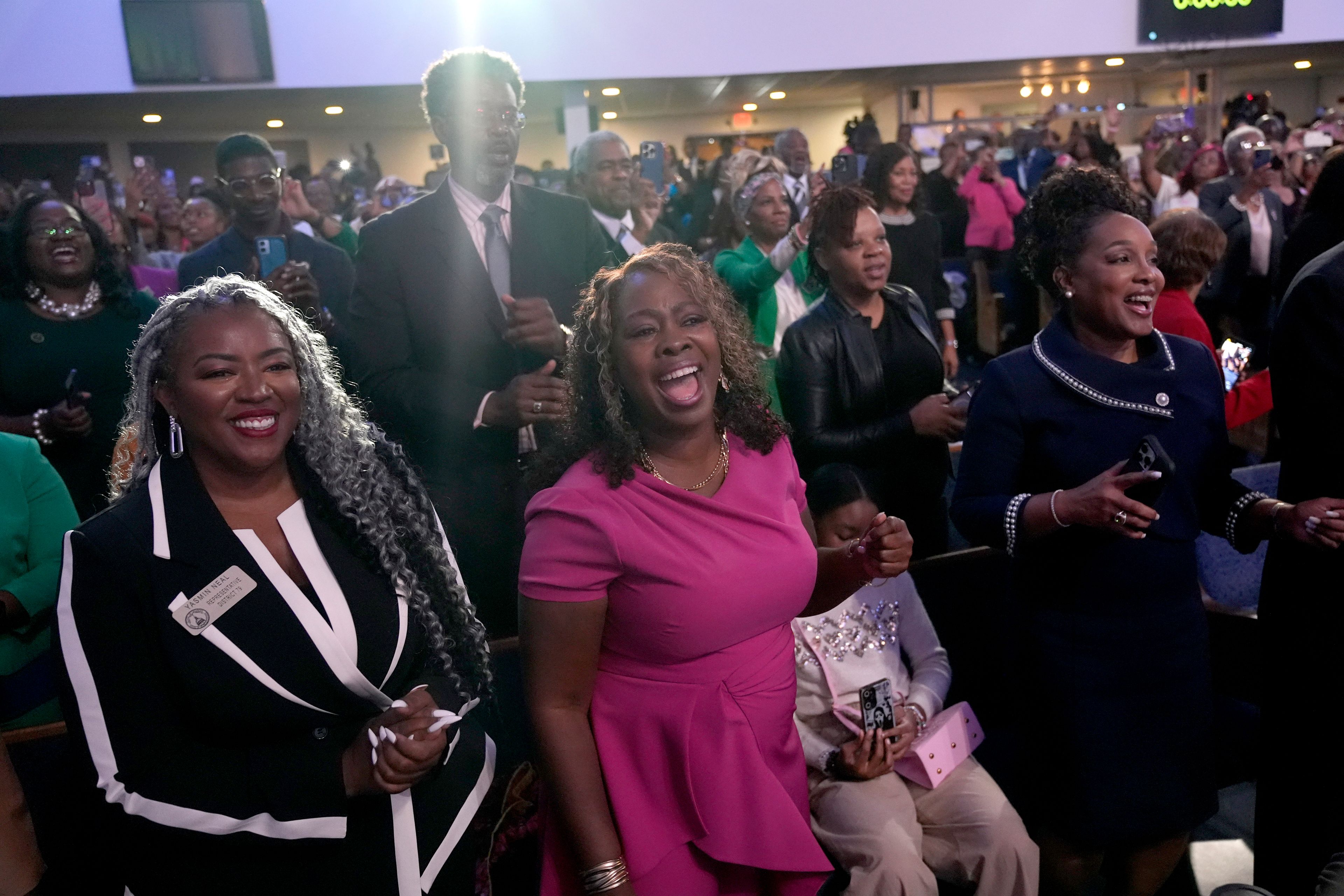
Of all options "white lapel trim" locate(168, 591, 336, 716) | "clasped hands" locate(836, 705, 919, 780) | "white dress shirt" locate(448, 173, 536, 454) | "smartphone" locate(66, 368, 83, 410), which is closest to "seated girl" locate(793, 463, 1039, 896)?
"clasped hands" locate(836, 705, 919, 780)

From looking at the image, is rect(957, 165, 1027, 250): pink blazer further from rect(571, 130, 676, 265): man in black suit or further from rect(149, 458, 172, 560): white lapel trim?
rect(149, 458, 172, 560): white lapel trim

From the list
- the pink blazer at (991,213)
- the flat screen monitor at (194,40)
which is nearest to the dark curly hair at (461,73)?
the pink blazer at (991,213)

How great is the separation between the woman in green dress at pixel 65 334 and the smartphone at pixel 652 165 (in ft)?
7.77

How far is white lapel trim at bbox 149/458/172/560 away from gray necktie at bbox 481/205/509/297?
3.67 feet

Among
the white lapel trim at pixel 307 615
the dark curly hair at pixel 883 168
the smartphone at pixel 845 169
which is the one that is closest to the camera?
the white lapel trim at pixel 307 615

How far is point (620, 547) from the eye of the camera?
151 centimetres

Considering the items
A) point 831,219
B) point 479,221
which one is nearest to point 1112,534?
point 831,219

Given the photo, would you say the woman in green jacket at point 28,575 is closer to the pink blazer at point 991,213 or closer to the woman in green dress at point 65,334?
the woman in green dress at point 65,334

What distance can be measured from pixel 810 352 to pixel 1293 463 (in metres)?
1.19

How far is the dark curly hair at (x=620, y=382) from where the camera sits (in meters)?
1.64

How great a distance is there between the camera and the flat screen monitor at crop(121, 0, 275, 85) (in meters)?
9.14

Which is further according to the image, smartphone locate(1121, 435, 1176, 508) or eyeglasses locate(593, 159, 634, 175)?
eyeglasses locate(593, 159, 634, 175)

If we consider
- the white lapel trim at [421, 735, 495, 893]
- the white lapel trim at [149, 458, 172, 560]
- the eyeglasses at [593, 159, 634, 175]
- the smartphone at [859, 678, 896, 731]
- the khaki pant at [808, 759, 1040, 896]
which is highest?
the eyeglasses at [593, 159, 634, 175]

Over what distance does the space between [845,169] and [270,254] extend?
247 centimetres
